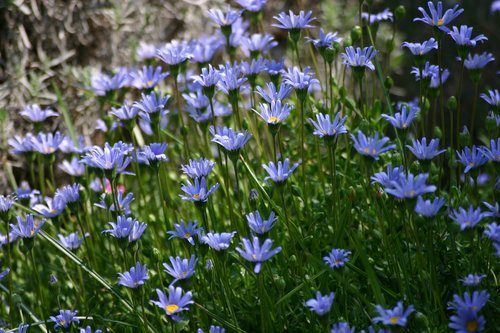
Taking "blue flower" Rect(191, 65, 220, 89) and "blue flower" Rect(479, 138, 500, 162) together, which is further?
"blue flower" Rect(191, 65, 220, 89)

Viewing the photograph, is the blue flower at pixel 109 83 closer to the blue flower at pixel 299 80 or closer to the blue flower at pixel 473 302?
the blue flower at pixel 299 80

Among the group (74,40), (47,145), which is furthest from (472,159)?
(74,40)

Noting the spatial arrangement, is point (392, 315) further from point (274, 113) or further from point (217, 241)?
point (274, 113)

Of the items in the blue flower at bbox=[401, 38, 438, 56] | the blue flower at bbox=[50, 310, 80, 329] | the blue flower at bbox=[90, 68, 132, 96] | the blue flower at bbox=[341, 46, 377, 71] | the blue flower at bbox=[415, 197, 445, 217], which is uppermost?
the blue flower at bbox=[401, 38, 438, 56]

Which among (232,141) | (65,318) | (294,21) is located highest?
(294,21)

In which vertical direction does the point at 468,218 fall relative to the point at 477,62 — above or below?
below

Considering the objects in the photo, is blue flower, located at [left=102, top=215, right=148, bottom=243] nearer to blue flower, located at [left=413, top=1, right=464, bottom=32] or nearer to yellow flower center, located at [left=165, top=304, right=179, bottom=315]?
yellow flower center, located at [left=165, top=304, right=179, bottom=315]

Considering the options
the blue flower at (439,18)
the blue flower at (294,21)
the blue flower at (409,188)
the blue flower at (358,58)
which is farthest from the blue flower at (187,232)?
the blue flower at (439,18)

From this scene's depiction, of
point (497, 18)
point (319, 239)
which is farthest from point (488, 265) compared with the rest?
point (497, 18)

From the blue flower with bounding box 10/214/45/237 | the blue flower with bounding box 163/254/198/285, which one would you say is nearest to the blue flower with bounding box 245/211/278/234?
the blue flower with bounding box 163/254/198/285
